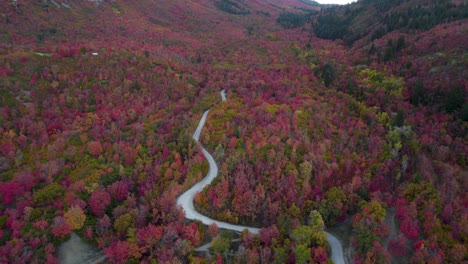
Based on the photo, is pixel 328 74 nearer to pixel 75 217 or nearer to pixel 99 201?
pixel 99 201

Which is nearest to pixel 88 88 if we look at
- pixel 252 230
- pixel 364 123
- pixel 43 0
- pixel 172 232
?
pixel 172 232

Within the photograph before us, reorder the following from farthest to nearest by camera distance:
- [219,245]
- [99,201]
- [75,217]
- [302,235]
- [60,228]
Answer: [99,201]
[75,217]
[60,228]
[302,235]
[219,245]

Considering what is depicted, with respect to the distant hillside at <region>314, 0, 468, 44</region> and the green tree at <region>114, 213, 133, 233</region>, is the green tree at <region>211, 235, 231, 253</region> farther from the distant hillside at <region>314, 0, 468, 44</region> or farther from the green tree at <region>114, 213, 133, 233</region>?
the distant hillside at <region>314, 0, 468, 44</region>

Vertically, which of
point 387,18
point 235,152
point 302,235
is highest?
point 387,18

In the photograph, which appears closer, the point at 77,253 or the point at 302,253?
the point at 302,253

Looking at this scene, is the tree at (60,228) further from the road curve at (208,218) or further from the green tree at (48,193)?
the road curve at (208,218)

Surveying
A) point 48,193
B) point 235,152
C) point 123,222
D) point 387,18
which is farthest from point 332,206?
point 387,18

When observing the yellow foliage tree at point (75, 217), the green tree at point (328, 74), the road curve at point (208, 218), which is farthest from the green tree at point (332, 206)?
the green tree at point (328, 74)
